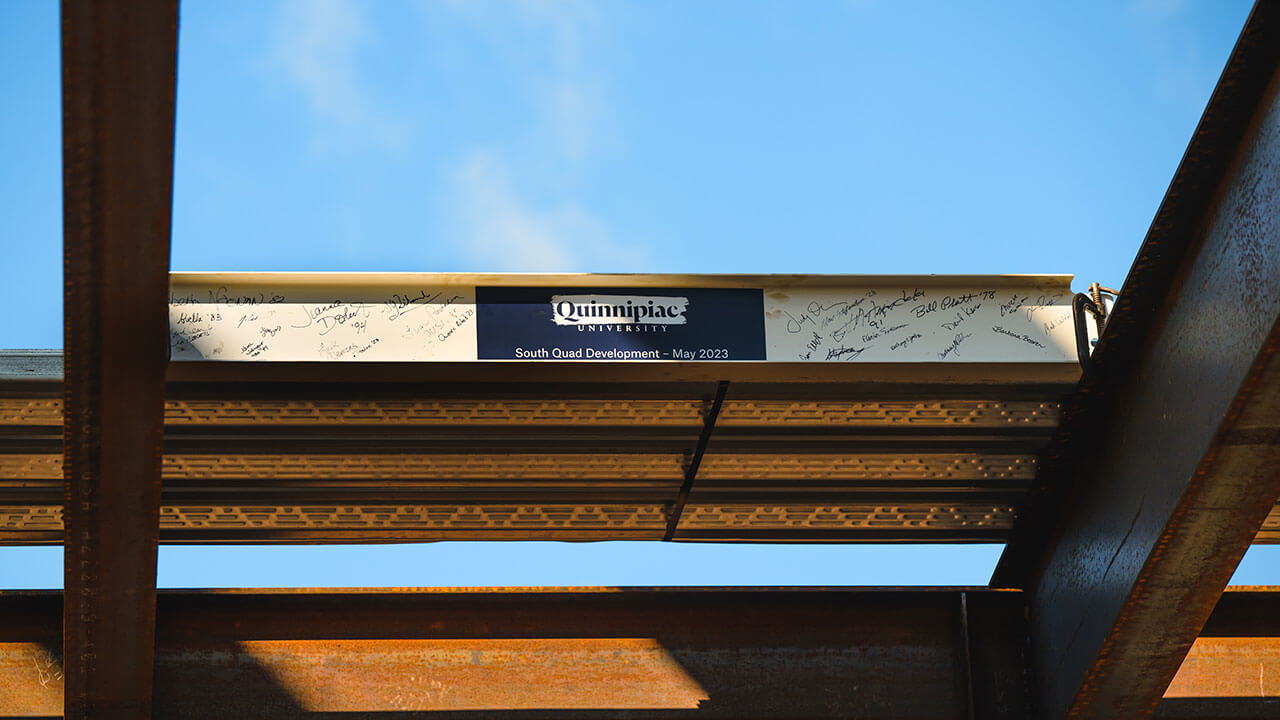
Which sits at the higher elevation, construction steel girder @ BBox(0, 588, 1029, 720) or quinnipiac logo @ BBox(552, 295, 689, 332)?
quinnipiac logo @ BBox(552, 295, 689, 332)

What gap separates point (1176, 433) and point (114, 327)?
4.30 m

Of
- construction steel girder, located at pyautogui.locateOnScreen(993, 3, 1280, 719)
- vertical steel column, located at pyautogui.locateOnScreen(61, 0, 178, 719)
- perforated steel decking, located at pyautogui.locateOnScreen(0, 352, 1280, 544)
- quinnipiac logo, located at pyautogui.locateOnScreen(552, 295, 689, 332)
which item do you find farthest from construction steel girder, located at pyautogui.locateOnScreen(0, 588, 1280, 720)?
quinnipiac logo, located at pyautogui.locateOnScreen(552, 295, 689, 332)

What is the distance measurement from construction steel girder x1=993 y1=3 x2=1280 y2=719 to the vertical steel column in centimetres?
393

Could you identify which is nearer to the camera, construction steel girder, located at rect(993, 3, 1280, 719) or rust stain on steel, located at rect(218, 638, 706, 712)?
construction steel girder, located at rect(993, 3, 1280, 719)

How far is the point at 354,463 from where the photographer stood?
254 inches

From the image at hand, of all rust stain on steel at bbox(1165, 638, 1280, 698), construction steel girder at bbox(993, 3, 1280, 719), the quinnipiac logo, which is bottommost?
rust stain on steel at bbox(1165, 638, 1280, 698)

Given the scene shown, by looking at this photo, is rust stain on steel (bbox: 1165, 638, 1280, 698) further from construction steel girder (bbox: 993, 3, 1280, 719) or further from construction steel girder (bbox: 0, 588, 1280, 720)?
construction steel girder (bbox: 993, 3, 1280, 719)

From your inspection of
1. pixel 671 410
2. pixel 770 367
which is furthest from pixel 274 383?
pixel 770 367

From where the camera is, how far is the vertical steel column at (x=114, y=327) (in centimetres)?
391

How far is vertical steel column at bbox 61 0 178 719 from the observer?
391cm

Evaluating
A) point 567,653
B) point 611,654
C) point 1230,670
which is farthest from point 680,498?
point 1230,670

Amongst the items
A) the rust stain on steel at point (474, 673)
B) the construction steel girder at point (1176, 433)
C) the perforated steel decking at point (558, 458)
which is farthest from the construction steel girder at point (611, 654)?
the construction steel girder at point (1176, 433)

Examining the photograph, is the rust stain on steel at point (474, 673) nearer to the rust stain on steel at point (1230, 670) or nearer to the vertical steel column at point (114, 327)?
the vertical steel column at point (114, 327)

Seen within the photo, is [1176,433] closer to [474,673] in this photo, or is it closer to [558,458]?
[558,458]
